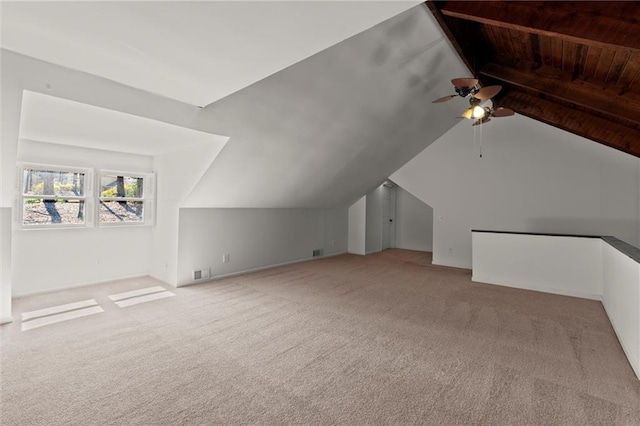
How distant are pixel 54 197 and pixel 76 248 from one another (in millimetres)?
862

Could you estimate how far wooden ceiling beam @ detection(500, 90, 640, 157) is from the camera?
486cm

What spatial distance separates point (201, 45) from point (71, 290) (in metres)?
4.73

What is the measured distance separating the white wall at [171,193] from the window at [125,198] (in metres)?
0.28

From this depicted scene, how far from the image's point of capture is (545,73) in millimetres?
4059

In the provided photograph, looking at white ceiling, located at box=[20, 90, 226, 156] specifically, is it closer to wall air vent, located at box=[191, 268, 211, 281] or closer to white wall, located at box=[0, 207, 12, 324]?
white wall, located at box=[0, 207, 12, 324]

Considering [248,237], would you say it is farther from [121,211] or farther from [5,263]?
[5,263]

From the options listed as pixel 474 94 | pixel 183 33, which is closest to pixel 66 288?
pixel 183 33

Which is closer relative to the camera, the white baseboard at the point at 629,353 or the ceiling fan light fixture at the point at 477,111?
the white baseboard at the point at 629,353

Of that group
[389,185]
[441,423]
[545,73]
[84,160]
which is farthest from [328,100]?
[389,185]

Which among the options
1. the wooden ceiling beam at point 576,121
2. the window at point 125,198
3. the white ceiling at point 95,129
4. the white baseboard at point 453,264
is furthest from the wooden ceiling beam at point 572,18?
the window at point 125,198

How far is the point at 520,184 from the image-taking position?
6160 mm

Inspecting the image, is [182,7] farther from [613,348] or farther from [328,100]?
[613,348]

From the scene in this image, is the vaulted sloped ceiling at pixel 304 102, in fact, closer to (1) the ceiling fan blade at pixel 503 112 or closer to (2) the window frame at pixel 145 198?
(1) the ceiling fan blade at pixel 503 112

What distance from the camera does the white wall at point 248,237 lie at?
5070 mm
